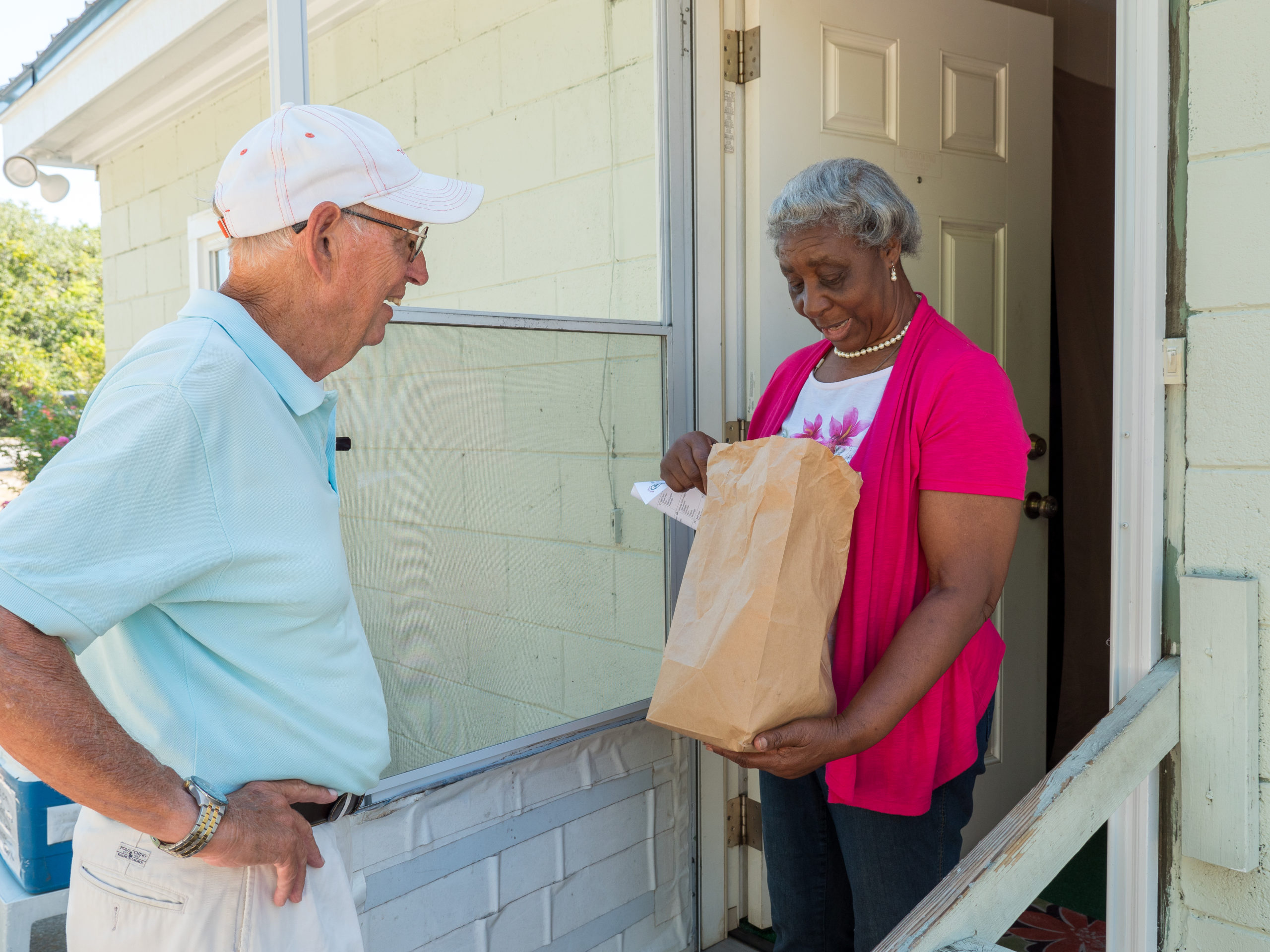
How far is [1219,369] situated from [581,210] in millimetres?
1527

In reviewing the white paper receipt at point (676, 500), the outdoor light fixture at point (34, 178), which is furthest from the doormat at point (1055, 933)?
the outdoor light fixture at point (34, 178)

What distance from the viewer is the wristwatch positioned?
0.91 meters

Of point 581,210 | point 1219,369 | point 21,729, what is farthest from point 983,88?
point 21,729

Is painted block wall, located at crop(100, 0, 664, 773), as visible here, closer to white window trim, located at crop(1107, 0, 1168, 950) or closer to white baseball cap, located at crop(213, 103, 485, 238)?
white baseball cap, located at crop(213, 103, 485, 238)

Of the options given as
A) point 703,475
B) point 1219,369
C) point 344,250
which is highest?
point 344,250

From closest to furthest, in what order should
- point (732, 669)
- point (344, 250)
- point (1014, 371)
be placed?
point (344, 250) → point (732, 669) → point (1014, 371)

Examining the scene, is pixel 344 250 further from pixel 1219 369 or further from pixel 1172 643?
pixel 1172 643

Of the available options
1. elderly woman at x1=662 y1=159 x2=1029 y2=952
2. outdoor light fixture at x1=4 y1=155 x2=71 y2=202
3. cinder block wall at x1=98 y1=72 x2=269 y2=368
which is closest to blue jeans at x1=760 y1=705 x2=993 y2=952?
elderly woman at x1=662 y1=159 x2=1029 y2=952

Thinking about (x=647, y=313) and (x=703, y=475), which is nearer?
(x=703, y=475)

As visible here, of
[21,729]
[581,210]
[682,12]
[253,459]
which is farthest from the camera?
[581,210]

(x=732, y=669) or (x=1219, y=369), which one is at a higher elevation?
(x=1219, y=369)

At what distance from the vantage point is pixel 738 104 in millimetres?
2232

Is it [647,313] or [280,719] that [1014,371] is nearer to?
[647,313]

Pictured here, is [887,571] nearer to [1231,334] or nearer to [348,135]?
[1231,334]
